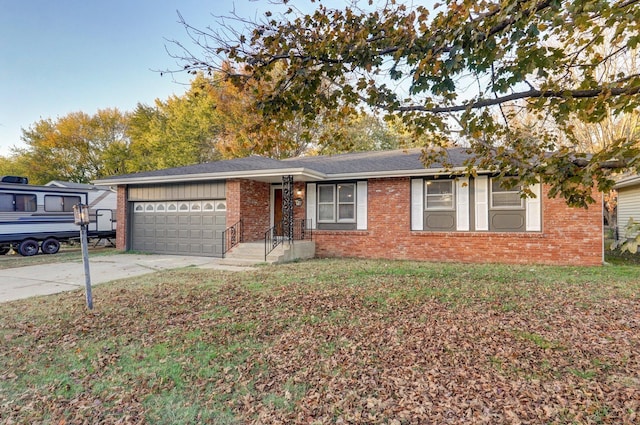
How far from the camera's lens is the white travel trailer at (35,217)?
1295 centimetres

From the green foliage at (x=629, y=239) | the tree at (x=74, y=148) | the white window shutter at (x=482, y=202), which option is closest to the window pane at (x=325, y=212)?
the white window shutter at (x=482, y=202)

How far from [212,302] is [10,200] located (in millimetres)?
12351

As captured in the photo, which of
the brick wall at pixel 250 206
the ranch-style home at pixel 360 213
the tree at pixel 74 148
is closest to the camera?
the ranch-style home at pixel 360 213

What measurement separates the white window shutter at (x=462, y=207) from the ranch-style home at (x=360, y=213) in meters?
0.03

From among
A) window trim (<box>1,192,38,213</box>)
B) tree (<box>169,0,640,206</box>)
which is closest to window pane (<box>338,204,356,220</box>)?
→ tree (<box>169,0,640,206</box>)

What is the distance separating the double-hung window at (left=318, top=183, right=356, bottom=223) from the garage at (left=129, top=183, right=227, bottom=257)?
3.54 metres

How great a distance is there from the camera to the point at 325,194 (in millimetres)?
12688

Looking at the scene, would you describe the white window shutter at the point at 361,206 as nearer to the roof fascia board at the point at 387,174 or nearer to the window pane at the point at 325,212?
the roof fascia board at the point at 387,174

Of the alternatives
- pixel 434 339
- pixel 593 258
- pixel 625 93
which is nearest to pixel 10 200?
pixel 434 339

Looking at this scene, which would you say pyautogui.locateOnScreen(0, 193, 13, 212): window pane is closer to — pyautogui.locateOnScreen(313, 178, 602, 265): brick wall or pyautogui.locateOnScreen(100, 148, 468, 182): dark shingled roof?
pyautogui.locateOnScreen(100, 148, 468, 182): dark shingled roof

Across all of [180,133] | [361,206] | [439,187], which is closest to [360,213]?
[361,206]

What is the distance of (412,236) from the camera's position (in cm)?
1141

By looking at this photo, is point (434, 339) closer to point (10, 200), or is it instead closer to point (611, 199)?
point (10, 200)

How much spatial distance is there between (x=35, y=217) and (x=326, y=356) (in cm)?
1534
